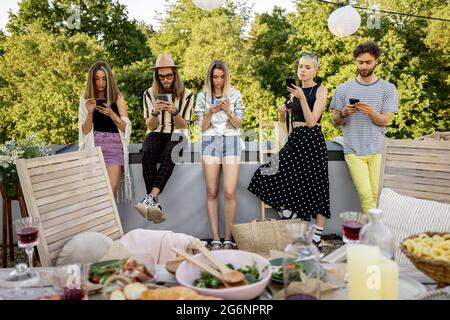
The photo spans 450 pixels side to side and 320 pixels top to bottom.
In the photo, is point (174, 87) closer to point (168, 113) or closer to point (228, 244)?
point (168, 113)

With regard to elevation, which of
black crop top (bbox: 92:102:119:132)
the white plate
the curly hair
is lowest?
the white plate

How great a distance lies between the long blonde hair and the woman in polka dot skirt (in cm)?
114

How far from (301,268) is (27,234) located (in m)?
0.81

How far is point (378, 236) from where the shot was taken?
3.55ft

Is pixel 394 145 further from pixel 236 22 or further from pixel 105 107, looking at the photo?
pixel 236 22

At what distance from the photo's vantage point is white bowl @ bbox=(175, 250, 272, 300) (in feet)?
3.55

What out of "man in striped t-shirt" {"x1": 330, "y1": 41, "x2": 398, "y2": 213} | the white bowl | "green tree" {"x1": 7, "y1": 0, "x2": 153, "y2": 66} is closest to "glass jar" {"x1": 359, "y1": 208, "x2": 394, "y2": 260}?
the white bowl

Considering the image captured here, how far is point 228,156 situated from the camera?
122 inches

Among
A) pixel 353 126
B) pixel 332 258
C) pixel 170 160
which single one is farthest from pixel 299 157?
pixel 332 258

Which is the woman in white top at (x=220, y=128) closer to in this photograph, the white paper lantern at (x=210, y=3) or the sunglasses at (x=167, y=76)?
the sunglasses at (x=167, y=76)

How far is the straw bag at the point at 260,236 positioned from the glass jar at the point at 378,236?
1641 millimetres

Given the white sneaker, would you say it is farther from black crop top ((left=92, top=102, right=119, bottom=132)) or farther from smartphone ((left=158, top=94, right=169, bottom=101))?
smartphone ((left=158, top=94, right=169, bottom=101))

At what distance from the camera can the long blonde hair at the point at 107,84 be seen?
2.95 metres

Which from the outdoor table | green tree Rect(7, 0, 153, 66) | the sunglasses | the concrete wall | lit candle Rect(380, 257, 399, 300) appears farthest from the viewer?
green tree Rect(7, 0, 153, 66)
